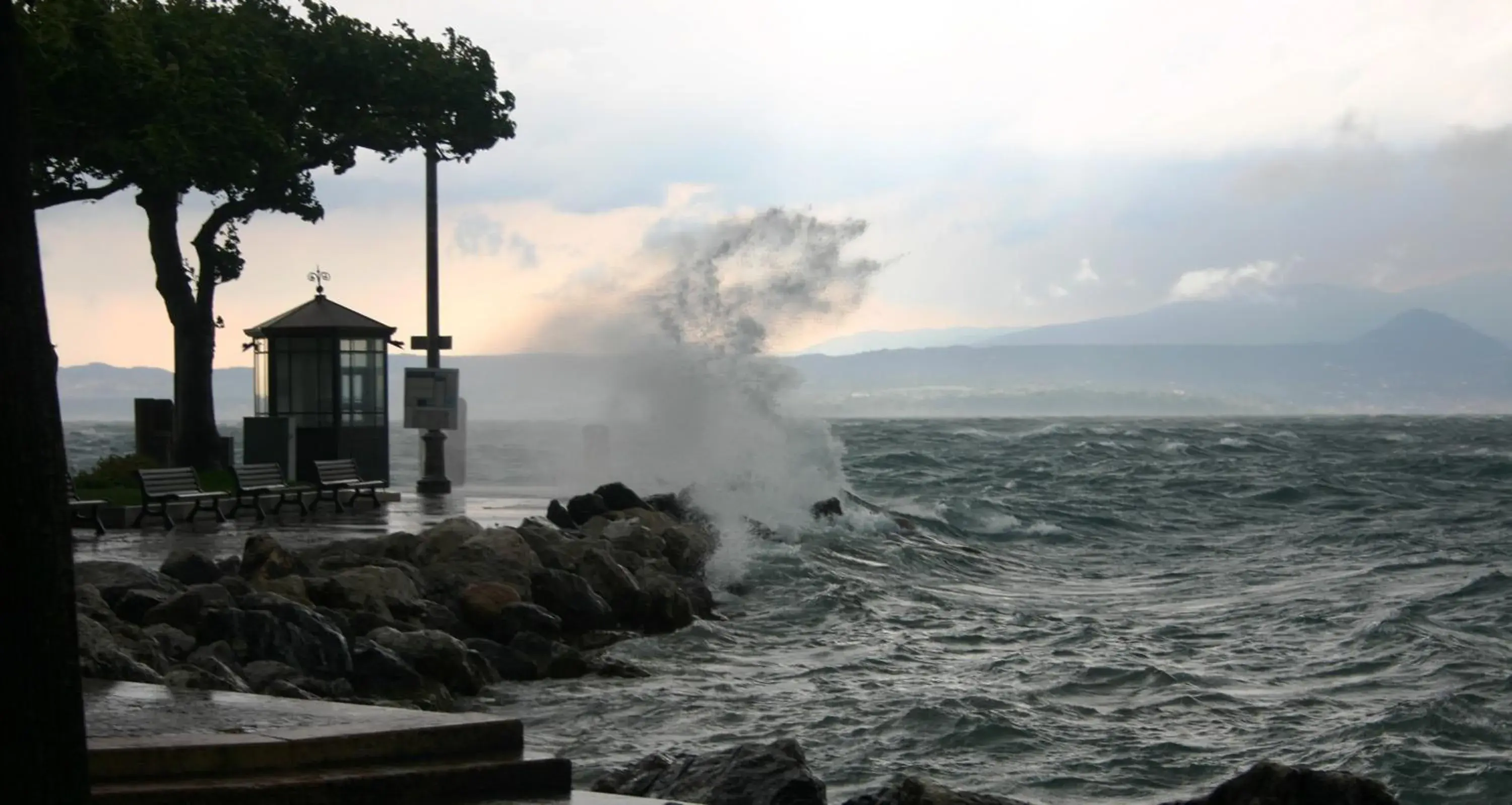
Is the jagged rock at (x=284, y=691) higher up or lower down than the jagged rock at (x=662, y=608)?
higher up

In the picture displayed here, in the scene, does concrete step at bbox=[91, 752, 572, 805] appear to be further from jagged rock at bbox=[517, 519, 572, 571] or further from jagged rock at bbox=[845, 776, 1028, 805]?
jagged rock at bbox=[517, 519, 572, 571]

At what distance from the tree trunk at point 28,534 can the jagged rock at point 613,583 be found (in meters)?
11.8

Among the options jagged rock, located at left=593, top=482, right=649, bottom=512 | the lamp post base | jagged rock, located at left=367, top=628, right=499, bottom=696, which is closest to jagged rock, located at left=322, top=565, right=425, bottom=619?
jagged rock, located at left=367, top=628, right=499, bottom=696

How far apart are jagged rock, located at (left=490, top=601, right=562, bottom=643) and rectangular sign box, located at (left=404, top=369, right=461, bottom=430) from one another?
41.9 ft

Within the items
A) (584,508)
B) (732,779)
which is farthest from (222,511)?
(732,779)

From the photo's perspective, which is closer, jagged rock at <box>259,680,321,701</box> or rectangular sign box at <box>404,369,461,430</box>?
jagged rock at <box>259,680,321,701</box>

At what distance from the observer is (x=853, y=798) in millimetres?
8938

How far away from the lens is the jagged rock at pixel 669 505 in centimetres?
2564

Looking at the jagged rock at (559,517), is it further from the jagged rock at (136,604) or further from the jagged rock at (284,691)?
the jagged rock at (284,691)

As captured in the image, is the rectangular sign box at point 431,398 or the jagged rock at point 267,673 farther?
the rectangular sign box at point 431,398

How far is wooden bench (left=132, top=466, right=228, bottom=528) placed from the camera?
20.0 m

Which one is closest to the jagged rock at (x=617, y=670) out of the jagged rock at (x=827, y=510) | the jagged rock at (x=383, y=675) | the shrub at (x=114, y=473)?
the jagged rock at (x=383, y=675)

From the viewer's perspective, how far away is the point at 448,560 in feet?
53.9

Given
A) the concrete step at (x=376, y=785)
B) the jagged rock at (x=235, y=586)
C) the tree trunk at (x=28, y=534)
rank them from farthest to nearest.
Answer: the jagged rock at (x=235, y=586) → the concrete step at (x=376, y=785) → the tree trunk at (x=28, y=534)
